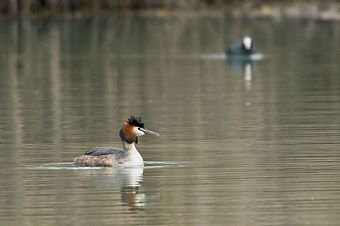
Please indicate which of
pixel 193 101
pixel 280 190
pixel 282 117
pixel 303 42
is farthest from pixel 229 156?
pixel 303 42

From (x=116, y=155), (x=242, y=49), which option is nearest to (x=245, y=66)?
(x=242, y=49)

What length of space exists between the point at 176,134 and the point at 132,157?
3327 mm

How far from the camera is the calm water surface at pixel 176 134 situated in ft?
42.9

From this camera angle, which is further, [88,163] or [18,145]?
[18,145]

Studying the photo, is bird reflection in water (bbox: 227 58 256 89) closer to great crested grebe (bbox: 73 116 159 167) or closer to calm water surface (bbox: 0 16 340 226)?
calm water surface (bbox: 0 16 340 226)

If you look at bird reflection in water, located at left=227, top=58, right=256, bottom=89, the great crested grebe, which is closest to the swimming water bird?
bird reflection in water, located at left=227, top=58, right=256, bottom=89

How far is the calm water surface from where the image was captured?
13062 millimetres

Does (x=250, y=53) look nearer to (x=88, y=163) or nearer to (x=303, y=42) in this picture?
(x=303, y=42)

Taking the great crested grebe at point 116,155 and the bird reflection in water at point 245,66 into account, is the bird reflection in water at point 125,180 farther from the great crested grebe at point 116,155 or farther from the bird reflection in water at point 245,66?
the bird reflection in water at point 245,66

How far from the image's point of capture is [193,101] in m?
24.0

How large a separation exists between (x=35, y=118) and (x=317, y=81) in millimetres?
7856

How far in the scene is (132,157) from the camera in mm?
15758

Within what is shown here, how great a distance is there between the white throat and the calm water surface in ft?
0.40

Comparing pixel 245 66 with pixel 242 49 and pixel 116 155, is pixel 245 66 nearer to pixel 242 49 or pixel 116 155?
pixel 242 49
